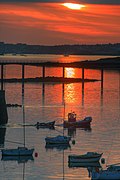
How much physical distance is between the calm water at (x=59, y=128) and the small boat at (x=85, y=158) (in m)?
0.68

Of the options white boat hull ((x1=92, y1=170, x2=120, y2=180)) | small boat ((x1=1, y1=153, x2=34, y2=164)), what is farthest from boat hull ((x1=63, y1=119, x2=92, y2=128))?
white boat hull ((x1=92, y1=170, x2=120, y2=180))

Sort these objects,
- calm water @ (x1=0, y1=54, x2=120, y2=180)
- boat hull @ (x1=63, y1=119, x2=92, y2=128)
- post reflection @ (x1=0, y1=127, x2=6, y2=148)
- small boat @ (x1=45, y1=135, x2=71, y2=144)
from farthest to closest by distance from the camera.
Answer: boat hull @ (x1=63, y1=119, x2=92, y2=128) → post reflection @ (x1=0, y1=127, x2=6, y2=148) → small boat @ (x1=45, y1=135, x2=71, y2=144) → calm water @ (x1=0, y1=54, x2=120, y2=180)

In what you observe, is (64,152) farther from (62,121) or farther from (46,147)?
(62,121)

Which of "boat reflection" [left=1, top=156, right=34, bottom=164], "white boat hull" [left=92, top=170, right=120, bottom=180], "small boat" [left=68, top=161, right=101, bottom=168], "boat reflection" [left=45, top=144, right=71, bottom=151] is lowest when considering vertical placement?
"white boat hull" [left=92, top=170, right=120, bottom=180]

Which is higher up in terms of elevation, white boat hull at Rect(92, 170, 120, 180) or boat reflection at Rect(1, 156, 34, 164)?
boat reflection at Rect(1, 156, 34, 164)

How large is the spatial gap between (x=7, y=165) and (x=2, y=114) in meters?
20.8

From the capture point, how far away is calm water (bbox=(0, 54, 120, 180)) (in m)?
52.4

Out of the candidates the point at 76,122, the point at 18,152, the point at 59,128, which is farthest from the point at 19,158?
the point at 76,122

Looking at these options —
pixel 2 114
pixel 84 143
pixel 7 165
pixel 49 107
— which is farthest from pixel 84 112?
pixel 7 165

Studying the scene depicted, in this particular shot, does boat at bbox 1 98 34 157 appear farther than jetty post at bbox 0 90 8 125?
No

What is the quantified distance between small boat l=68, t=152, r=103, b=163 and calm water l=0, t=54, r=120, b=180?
681 mm

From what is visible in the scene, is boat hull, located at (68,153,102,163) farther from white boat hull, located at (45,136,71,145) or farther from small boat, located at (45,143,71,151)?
white boat hull, located at (45,136,71,145)

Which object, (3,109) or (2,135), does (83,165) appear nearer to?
(2,135)

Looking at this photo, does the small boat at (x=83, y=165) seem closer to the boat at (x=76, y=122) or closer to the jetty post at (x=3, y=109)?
the boat at (x=76, y=122)
